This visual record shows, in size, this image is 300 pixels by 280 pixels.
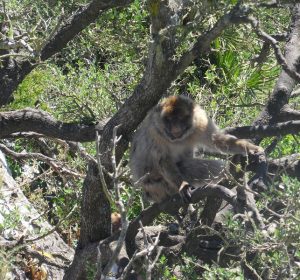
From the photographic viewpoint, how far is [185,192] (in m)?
6.24

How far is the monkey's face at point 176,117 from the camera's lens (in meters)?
6.72

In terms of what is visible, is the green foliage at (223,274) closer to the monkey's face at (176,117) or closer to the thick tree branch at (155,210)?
the thick tree branch at (155,210)

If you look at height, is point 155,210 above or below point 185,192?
below

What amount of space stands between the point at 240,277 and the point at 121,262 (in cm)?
191

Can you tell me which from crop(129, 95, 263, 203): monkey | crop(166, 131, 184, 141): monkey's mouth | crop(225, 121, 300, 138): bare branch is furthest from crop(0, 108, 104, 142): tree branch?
crop(225, 121, 300, 138): bare branch

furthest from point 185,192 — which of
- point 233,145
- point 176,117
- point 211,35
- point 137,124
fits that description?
point 211,35

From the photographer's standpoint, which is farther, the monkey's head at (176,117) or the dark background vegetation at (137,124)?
the monkey's head at (176,117)

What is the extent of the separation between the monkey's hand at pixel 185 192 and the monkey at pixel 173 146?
0.66 ft

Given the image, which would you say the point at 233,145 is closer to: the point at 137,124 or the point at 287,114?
the point at 287,114

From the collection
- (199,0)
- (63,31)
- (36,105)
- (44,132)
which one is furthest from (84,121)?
(36,105)

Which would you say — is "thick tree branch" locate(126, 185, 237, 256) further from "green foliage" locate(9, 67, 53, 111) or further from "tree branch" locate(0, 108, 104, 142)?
"green foliage" locate(9, 67, 53, 111)

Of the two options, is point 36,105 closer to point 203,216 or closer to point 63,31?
point 63,31

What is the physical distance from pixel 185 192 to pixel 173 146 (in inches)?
36.1

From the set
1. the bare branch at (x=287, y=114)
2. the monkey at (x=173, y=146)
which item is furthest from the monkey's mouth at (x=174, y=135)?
the bare branch at (x=287, y=114)
